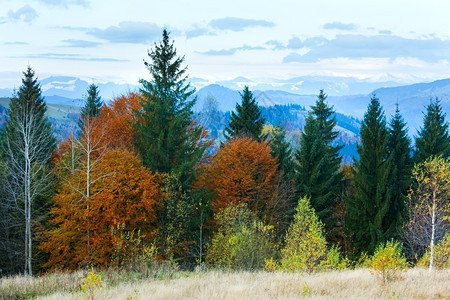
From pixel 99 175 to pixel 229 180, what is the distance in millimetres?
→ 12223

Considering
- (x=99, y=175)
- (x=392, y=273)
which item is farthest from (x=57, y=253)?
(x=392, y=273)

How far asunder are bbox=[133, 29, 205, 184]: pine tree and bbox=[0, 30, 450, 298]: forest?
99mm

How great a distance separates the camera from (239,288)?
1035 cm

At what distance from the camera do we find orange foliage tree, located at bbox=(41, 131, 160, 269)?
82.6 feet

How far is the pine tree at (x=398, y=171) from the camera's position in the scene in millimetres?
35691

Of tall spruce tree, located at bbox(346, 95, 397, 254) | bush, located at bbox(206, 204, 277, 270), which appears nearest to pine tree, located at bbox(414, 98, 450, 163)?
tall spruce tree, located at bbox(346, 95, 397, 254)

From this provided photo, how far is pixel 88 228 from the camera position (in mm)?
25000

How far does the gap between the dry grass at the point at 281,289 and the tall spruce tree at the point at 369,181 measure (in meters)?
24.6

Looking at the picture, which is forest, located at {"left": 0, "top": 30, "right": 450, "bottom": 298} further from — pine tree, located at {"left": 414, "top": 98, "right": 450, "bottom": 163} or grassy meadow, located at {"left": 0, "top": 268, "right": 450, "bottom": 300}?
grassy meadow, located at {"left": 0, "top": 268, "right": 450, "bottom": 300}

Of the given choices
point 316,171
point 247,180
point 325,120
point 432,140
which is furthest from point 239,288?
point 325,120

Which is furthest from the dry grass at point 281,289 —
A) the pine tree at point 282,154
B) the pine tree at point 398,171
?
the pine tree at point 282,154

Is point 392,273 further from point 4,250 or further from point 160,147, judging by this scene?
point 4,250

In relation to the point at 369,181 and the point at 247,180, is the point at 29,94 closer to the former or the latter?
the point at 247,180

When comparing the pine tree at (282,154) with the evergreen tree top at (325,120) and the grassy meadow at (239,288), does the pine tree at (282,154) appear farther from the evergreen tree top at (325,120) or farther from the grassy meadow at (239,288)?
the grassy meadow at (239,288)
